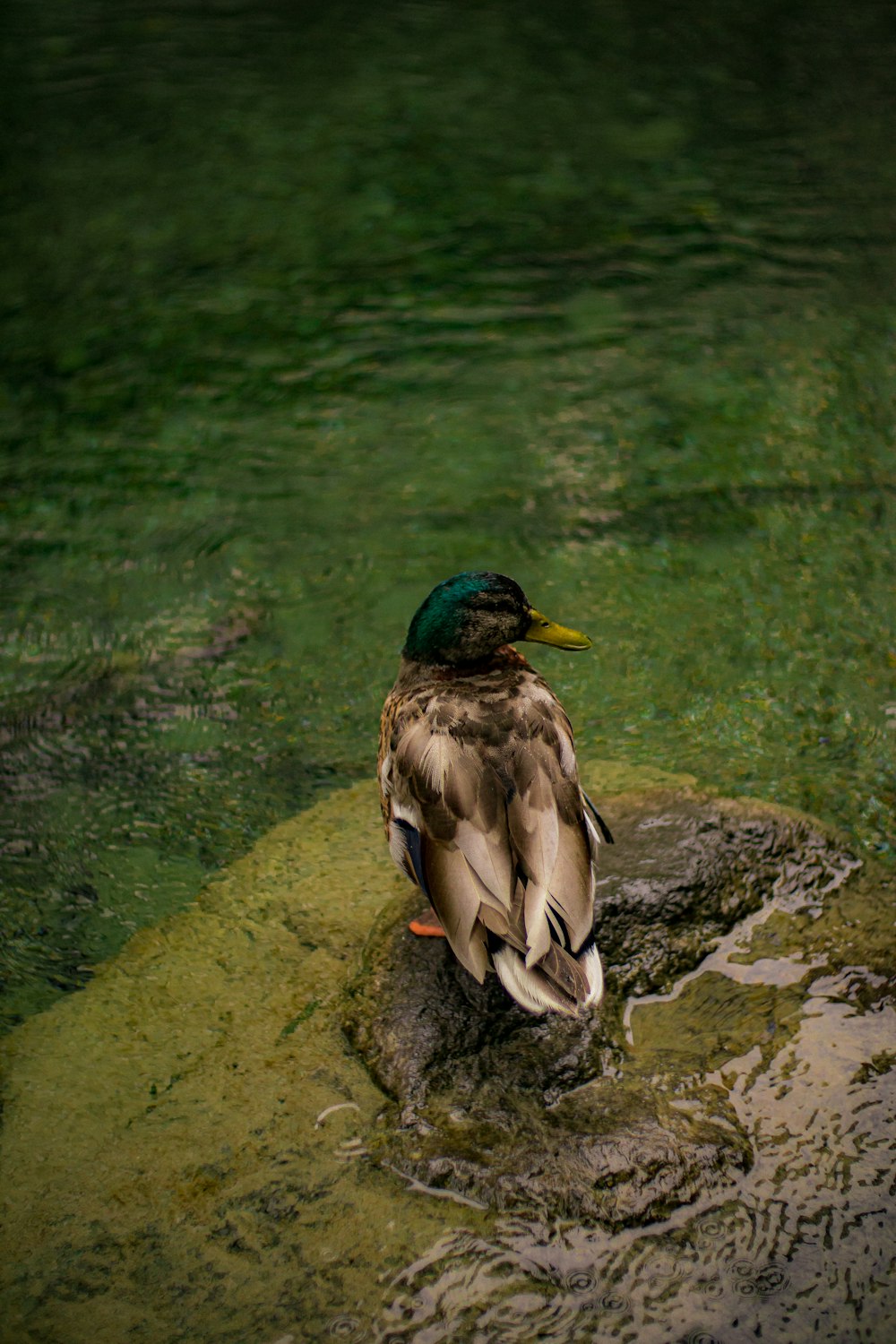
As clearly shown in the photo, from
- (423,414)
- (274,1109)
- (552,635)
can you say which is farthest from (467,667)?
(423,414)

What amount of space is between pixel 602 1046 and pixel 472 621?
1.07 m

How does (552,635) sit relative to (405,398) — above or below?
above

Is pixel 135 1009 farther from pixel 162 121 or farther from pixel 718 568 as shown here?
pixel 162 121

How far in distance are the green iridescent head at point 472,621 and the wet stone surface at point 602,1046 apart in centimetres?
62

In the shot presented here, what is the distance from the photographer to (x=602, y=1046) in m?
2.77

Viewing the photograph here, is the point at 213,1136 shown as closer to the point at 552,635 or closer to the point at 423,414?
the point at 552,635

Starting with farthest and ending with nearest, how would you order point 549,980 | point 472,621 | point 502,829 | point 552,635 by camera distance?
point 552,635 < point 472,621 < point 502,829 < point 549,980

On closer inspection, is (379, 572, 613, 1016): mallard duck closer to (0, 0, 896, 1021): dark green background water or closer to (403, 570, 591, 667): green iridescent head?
(403, 570, 591, 667): green iridescent head

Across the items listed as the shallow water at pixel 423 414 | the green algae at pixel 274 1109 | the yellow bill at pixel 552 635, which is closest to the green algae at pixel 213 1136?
the green algae at pixel 274 1109

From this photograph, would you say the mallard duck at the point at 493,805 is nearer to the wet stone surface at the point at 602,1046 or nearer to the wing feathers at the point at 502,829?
the wing feathers at the point at 502,829

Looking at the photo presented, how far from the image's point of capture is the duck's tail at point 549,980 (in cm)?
250

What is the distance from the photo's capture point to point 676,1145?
2.48 metres

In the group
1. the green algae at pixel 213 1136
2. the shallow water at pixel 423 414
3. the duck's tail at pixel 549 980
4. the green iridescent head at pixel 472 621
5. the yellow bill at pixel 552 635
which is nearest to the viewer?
the green algae at pixel 213 1136

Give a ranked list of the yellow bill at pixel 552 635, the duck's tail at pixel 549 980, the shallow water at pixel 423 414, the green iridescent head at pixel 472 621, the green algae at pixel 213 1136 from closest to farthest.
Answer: the green algae at pixel 213 1136 → the duck's tail at pixel 549 980 → the green iridescent head at pixel 472 621 → the yellow bill at pixel 552 635 → the shallow water at pixel 423 414
